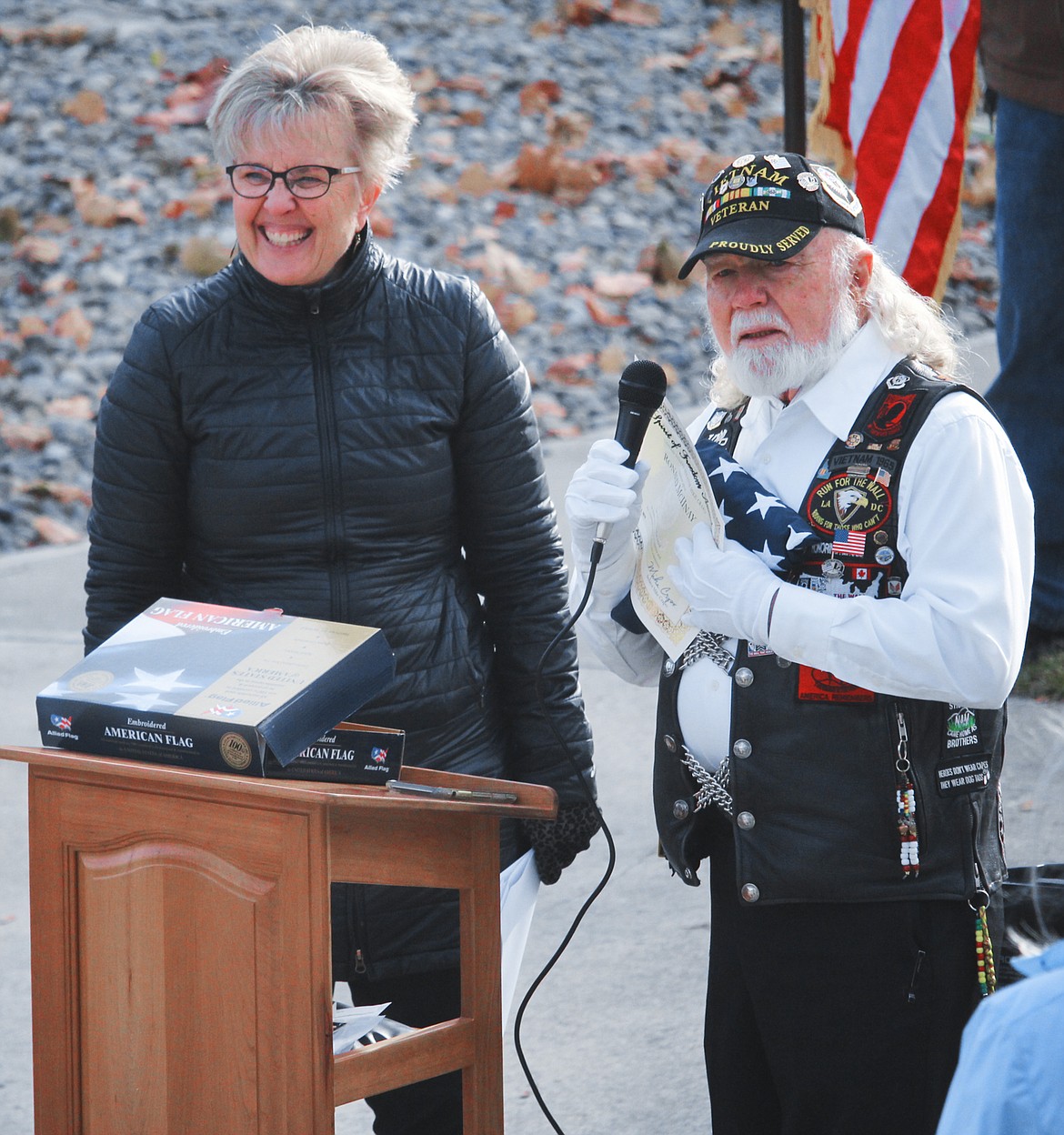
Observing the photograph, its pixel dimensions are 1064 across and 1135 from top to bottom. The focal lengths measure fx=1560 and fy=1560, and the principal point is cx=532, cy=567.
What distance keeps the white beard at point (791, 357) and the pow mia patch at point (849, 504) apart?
0.61ft

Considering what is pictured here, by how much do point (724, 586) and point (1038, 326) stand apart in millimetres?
3619

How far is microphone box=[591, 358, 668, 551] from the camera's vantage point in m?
2.38

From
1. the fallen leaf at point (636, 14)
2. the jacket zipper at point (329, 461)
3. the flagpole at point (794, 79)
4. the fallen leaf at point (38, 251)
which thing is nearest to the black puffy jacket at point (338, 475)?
the jacket zipper at point (329, 461)

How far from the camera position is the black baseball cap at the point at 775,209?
2324 millimetres

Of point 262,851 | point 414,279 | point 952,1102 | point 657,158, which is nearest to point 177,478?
point 414,279

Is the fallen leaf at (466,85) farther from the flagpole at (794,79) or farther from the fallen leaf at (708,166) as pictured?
the flagpole at (794,79)

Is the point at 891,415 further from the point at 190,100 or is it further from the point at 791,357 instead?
the point at 190,100

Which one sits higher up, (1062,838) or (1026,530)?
(1026,530)

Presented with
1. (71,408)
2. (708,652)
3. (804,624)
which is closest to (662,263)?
(71,408)

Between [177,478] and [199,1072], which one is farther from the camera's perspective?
[177,478]

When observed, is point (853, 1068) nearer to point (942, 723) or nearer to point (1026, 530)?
point (942, 723)

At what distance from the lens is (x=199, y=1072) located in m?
2.17

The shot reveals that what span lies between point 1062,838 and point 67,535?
5.39m

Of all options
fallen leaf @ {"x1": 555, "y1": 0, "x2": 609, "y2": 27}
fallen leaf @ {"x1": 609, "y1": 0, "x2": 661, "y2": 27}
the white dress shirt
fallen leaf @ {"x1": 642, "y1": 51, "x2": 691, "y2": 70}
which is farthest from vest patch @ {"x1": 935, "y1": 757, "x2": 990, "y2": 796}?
fallen leaf @ {"x1": 609, "y1": 0, "x2": 661, "y2": 27}
